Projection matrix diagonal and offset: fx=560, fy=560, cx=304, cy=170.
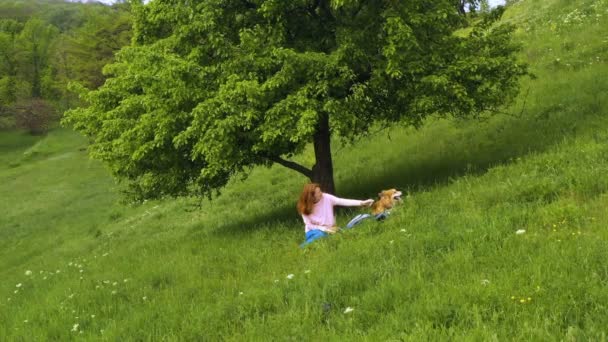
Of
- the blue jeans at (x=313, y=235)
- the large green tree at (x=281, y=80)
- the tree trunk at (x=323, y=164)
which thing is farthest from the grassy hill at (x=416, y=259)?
the large green tree at (x=281, y=80)

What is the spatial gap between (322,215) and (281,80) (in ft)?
8.42

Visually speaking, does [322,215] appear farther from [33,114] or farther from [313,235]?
[33,114]

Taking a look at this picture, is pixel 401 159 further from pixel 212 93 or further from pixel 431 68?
pixel 212 93

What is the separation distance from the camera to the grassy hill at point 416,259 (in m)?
5.01

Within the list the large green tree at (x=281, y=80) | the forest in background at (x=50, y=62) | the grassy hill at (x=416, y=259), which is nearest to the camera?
the grassy hill at (x=416, y=259)

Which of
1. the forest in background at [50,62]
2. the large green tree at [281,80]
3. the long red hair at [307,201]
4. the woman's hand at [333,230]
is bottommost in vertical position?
the woman's hand at [333,230]

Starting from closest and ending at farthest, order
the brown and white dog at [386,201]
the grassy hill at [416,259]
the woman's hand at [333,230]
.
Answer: the grassy hill at [416,259] < the woman's hand at [333,230] < the brown and white dog at [386,201]

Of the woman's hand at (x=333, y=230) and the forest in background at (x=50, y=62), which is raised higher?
the forest in background at (x=50, y=62)

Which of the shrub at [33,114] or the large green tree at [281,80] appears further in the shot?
the shrub at [33,114]

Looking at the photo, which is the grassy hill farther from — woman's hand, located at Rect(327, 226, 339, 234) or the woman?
woman's hand, located at Rect(327, 226, 339, 234)

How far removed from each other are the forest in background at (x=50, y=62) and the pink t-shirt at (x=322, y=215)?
3944 centimetres

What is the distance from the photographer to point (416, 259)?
6.53m

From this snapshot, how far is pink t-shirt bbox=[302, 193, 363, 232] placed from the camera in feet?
31.8

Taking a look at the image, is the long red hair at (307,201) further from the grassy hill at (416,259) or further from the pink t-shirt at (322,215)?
the grassy hill at (416,259)
